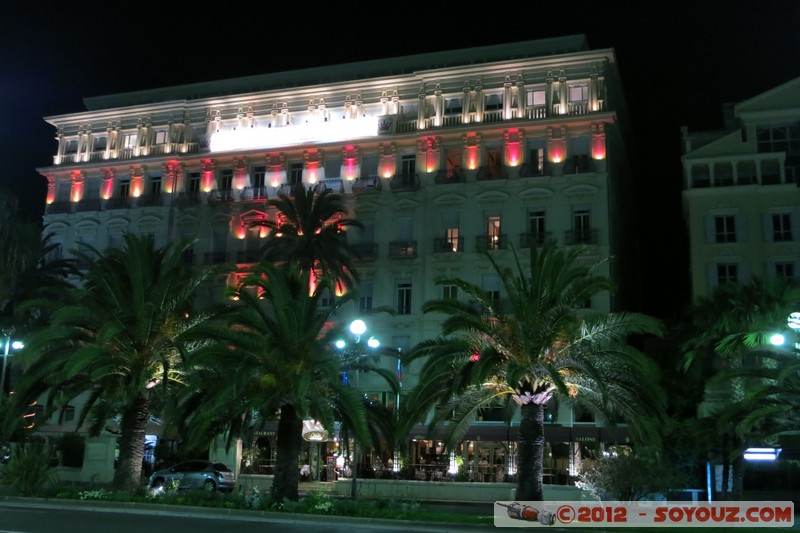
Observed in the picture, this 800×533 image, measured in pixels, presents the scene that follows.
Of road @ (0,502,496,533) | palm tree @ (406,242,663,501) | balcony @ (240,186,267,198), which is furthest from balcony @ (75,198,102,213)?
palm tree @ (406,242,663,501)

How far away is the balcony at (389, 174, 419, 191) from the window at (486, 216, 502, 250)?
5.15 metres

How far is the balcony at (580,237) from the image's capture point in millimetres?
46188

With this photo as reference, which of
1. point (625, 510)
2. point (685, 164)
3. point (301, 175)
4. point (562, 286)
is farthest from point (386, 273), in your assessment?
point (625, 510)

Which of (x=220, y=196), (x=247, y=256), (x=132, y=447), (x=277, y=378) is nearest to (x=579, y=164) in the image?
(x=247, y=256)

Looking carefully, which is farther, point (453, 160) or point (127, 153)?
point (127, 153)

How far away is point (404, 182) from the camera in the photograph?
166ft

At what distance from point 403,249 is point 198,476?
19.1m

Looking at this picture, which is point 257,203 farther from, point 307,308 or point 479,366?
point 479,366

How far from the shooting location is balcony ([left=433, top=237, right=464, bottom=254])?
1924 inches

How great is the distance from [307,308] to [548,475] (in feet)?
75.0

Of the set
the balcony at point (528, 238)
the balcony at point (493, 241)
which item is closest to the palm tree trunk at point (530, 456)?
the balcony at point (528, 238)

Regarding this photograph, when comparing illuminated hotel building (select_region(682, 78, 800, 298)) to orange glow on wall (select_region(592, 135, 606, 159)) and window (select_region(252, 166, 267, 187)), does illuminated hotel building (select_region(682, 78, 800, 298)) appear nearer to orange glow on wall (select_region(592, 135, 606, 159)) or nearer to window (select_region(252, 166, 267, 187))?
orange glow on wall (select_region(592, 135, 606, 159))

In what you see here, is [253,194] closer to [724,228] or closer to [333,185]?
[333,185]

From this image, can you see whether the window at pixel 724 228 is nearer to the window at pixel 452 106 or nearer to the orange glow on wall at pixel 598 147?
the orange glow on wall at pixel 598 147
